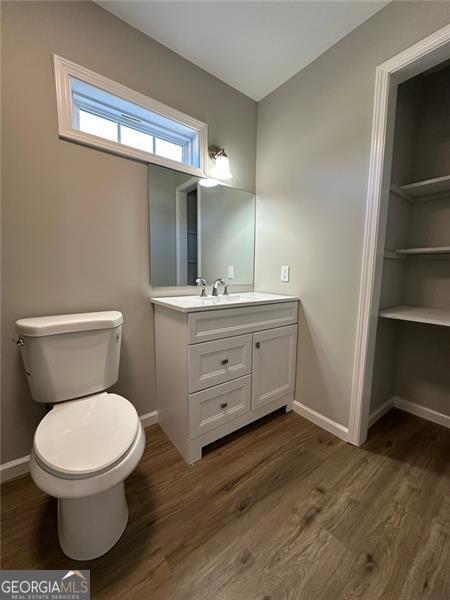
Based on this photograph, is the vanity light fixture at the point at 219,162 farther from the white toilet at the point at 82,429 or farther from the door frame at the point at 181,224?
the white toilet at the point at 82,429

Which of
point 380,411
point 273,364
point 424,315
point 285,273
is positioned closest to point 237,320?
point 273,364

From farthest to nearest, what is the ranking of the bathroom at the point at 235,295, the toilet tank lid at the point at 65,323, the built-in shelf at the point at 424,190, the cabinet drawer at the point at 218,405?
the built-in shelf at the point at 424,190 < the cabinet drawer at the point at 218,405 < the toilet tank lid at the point at 65,323 < the bathroom at the point at 235,295

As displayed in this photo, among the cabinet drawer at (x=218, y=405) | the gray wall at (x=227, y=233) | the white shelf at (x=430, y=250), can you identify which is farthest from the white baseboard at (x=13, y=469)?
the white shelf at (x=430, y=250)

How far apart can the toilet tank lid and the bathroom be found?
118 mm

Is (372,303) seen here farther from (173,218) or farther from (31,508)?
(31,508)

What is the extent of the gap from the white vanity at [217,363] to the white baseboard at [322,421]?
0.63 ft

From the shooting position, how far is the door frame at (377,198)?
117cm

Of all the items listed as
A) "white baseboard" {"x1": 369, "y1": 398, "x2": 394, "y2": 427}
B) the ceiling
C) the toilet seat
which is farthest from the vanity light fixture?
"white baseboard" {"x1": 369, "y1": 398, "x2": 394, "y2": 427}

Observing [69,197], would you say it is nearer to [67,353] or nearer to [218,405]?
[67,353]

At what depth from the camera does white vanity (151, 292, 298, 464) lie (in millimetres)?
1319

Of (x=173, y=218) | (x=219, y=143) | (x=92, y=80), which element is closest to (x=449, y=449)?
(x=173, y=218)

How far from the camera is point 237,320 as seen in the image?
57.3 inches

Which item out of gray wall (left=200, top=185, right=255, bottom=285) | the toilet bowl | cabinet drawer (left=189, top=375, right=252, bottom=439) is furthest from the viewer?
gray wall (left=200, top=185, right=255, bottom=285)

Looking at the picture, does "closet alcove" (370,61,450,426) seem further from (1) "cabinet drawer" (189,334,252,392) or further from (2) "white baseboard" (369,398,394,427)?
(1) "cabinet drawer" (189,334,252,392)
